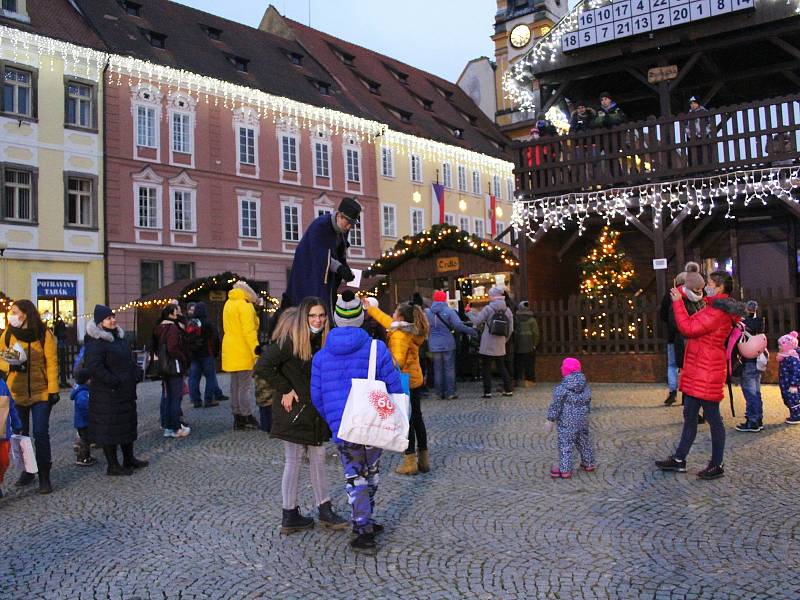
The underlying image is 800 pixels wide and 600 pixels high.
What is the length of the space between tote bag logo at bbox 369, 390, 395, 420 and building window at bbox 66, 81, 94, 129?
2539 centimetres

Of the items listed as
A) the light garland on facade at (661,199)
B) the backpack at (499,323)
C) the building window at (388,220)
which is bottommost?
the backpack at (499,323)

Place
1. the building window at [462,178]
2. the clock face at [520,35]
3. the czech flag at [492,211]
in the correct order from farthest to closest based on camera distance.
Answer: the clock face at [520,35]
the building window at [462,178]
the czech flag at [492,211]

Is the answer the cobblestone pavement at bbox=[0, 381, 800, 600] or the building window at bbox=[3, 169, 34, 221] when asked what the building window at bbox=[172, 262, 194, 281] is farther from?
the cobblestone pavement at bbox=[0, 381, 800, 600]

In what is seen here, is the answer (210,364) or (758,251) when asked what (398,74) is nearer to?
(758,251)

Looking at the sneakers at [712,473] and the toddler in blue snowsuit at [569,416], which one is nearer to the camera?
the sneakers at [712,473]

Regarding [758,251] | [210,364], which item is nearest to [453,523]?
[210,364]

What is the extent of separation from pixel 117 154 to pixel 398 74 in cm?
2231

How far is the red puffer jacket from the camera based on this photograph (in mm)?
6156

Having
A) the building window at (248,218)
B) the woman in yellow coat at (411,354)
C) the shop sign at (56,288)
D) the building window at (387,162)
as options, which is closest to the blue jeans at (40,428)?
the woman in yellow coat at (411,354)

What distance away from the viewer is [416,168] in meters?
39.8

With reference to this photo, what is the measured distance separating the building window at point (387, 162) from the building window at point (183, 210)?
11.0 m

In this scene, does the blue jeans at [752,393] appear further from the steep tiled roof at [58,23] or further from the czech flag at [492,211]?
the czech flag at [492,211]

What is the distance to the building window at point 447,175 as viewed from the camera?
4141 cm

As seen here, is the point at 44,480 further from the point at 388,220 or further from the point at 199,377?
the point at 388,220
